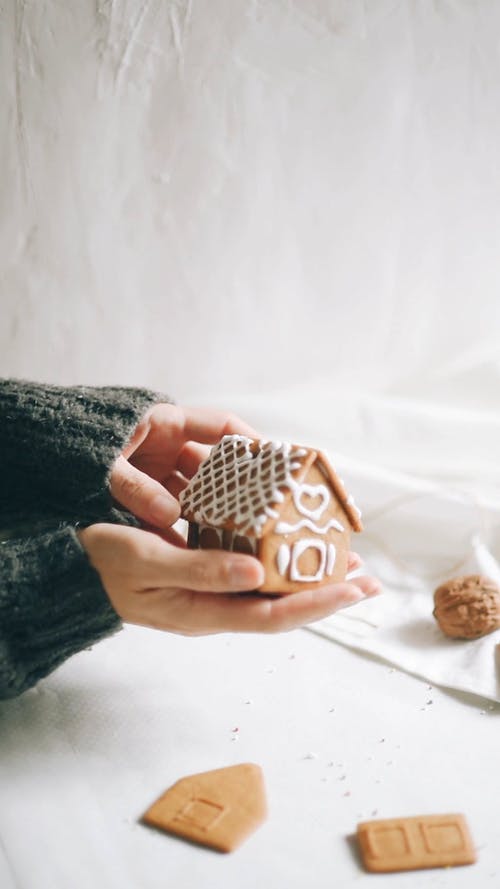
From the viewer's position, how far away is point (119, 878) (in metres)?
0.64

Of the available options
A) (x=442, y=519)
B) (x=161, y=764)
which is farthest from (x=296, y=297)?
(x=161, y=764)

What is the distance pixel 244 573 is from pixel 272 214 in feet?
2.83

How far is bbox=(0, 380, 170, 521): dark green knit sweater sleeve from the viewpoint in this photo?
83 centimetres

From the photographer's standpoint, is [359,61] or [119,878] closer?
[119,878]

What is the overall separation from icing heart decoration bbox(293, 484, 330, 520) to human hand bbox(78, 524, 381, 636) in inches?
2.5

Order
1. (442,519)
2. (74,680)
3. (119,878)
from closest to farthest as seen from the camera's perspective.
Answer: (119,878) < (74,680) < (442,519)

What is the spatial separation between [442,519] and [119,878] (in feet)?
2.11

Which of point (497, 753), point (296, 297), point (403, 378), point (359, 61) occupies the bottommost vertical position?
→ point (497, 753)

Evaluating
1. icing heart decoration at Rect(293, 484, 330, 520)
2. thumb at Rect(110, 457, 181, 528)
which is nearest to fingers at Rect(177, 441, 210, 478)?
thumb at Rect(110, 457, 181, 528)

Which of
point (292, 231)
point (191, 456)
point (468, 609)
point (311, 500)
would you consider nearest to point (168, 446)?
point (191, 456)

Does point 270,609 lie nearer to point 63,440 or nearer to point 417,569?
point 63,440

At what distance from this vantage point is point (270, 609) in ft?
2.33

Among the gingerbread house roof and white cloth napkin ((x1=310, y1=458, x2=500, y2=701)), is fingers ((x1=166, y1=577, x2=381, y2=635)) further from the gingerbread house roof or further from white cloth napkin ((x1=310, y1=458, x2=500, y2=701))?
white cloth napkin ((x1=310, y1=458, x2=500, y2=701))

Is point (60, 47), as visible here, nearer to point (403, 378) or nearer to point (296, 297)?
point (296, 297)
